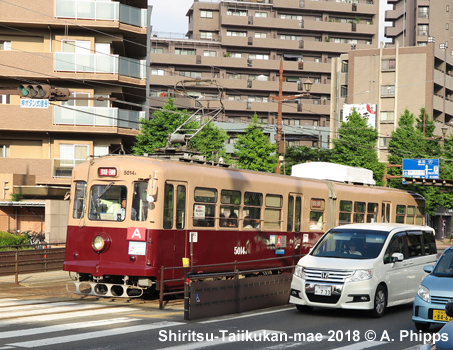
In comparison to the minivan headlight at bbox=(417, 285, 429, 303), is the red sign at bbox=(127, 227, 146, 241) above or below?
→ above

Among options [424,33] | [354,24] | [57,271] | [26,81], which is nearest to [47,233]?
[57,271]

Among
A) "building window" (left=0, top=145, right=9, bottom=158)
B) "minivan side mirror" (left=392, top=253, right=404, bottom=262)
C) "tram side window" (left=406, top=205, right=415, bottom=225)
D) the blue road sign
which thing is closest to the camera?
Result: "minivan side mirror" (left=392, top=253, right=404, bottom=262)

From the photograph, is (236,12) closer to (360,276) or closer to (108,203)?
(108,203)

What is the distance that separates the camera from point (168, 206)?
1578cm

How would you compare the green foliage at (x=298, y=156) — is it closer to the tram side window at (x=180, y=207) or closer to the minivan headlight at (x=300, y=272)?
the tram side window at (x=180, y=207)

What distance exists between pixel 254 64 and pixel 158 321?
76204 millimetres

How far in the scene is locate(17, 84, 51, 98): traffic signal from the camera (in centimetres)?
2181

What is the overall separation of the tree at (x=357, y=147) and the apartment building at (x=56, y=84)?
20565 millimetres

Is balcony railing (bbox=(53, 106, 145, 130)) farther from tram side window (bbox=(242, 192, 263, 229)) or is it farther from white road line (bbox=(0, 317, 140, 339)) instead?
white road line (bbox=(0, 317, 140, 339))

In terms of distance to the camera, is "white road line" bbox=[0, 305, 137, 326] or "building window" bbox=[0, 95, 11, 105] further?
"building window" bbox=[0, 95, 11, 105]

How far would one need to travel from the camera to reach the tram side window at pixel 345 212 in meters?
23.8

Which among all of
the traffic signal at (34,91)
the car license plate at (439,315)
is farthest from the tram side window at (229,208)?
the traffic signal at (34,91)

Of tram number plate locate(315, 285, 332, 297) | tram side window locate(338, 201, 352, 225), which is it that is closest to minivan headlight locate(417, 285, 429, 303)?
tram number plate locate(315, 285, 332, 297)

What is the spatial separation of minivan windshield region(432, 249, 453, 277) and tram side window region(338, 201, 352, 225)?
11.1m
